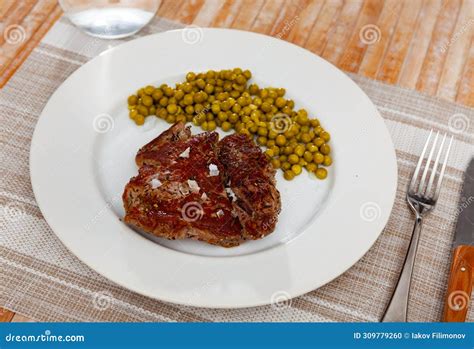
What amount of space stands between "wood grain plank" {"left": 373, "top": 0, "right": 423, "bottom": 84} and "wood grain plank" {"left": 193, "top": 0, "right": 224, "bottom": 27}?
4.52 ft

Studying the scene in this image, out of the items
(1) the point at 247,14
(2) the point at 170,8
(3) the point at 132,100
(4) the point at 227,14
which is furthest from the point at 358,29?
(3) the point at 132,100

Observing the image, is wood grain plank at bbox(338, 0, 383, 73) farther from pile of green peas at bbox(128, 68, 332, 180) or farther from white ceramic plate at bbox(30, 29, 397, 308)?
pile of green peas at bbox(128, 68, 332, 180)

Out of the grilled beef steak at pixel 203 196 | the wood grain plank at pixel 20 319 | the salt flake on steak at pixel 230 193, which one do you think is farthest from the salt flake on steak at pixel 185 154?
the wood grain plank at pixel 20 319

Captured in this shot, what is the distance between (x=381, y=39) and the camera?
4.71 m

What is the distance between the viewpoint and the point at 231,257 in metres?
3.02

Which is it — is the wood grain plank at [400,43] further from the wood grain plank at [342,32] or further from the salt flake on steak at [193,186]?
the salt flake on steak at [193,186]

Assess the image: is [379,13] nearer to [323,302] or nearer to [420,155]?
[420,155]

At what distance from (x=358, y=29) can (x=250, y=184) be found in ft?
7.40

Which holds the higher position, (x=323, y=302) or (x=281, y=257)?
(x=281, y=257)

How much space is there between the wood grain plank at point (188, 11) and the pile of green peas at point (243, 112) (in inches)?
36.9

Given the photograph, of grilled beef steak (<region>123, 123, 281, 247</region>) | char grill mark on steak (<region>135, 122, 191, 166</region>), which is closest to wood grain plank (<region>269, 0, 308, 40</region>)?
char grill mark on steak (<region>135, 122, 191, 166</region>)

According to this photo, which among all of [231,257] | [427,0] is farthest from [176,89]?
[427,0]

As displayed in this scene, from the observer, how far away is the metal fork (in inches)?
115

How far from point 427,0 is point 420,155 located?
194cm
